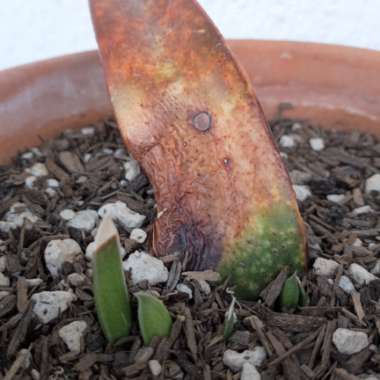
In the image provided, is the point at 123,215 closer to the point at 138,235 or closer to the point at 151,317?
the point at 138,235

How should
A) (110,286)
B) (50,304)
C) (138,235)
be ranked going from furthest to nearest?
(138,235)
(50,304)
(110,286)

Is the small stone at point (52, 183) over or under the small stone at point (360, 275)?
over

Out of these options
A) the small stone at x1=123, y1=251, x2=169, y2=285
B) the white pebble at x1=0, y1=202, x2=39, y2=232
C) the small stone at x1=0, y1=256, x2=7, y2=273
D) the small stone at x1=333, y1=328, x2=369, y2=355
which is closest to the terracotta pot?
the white pebble at x1=0, y1=202, x2=39, y2=232

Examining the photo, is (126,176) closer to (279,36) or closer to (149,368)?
(149,368)

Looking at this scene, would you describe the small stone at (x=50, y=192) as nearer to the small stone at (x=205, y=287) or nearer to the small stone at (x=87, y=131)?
the small stone at (x=87, y=131)

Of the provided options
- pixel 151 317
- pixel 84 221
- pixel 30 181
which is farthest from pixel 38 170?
pixel 151 317

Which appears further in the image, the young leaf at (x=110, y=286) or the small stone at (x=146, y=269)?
the small stone at (x=146, y=269)

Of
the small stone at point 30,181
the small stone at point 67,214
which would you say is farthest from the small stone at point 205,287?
the small stone at point 30,181
